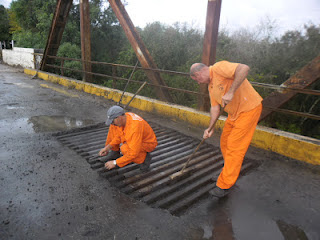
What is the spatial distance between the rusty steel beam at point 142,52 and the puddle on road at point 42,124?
2034 millimetres

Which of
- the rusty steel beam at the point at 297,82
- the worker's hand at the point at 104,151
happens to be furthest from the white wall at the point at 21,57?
the rusty steel beam at the point at 297,82

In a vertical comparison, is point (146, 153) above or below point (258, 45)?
below

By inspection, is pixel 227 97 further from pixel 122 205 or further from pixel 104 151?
pixel 104 151

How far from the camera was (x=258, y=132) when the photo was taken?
174 inches

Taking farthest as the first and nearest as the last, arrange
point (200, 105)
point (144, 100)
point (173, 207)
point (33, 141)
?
point (144, 100) < point (200, 105) < point (33, 141) < point (173, 207)

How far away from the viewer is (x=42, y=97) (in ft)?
26.5

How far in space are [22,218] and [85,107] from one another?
4844mm

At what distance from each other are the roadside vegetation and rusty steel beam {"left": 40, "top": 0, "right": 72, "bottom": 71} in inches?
100

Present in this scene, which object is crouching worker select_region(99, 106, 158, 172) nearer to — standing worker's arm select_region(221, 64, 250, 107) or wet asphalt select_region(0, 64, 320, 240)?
wet asphalt select_region(0, 64, 320, 240)

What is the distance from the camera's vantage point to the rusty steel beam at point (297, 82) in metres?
3.77

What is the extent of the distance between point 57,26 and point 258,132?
10310 mm

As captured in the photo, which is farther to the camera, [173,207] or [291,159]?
[291,159]

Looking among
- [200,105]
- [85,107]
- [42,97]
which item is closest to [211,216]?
[200,105]

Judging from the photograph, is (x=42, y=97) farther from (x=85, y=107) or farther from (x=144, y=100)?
(x=144, y=100)
